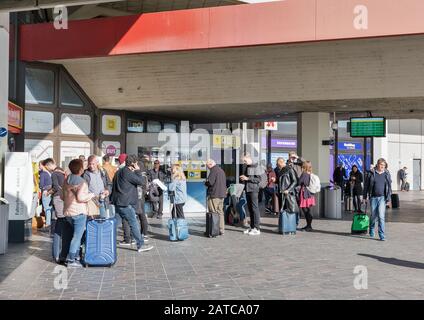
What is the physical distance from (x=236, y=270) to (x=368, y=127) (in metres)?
10.2

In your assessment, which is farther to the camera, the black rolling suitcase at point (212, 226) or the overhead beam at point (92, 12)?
the overhead beam at point (92, 12)

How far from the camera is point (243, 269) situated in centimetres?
719

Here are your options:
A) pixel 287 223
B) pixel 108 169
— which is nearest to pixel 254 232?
pixel 287 223

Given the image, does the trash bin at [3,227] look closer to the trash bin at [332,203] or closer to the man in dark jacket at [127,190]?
the man in dark jacket at [127,190]

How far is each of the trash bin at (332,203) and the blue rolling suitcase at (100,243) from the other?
8.92 meters

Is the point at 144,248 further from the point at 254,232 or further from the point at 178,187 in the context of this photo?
the point at 254,232

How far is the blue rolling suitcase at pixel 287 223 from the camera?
1095 cm

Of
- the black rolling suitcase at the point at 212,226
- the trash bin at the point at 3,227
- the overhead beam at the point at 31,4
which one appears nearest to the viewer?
the overhead beam at the point at 31,4

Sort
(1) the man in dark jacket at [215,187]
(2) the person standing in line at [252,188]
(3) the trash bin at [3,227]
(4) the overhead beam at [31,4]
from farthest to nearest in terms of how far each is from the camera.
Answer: (2) the person standing in line at [252,188]
(1) the man in dark jacket at [215,187]
(3) the trash bin at [3,227]
(4) the overhead beam at [31,4]

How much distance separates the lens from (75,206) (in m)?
7.18

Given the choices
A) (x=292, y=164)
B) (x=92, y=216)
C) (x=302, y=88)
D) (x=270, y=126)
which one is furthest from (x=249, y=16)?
(x=270, y=126)

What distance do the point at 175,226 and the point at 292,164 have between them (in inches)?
140

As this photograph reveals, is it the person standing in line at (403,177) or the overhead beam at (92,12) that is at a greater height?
the overhead beam at (92,12)

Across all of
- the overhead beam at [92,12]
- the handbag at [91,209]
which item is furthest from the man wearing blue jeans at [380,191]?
the overhead beam at [92,12]
